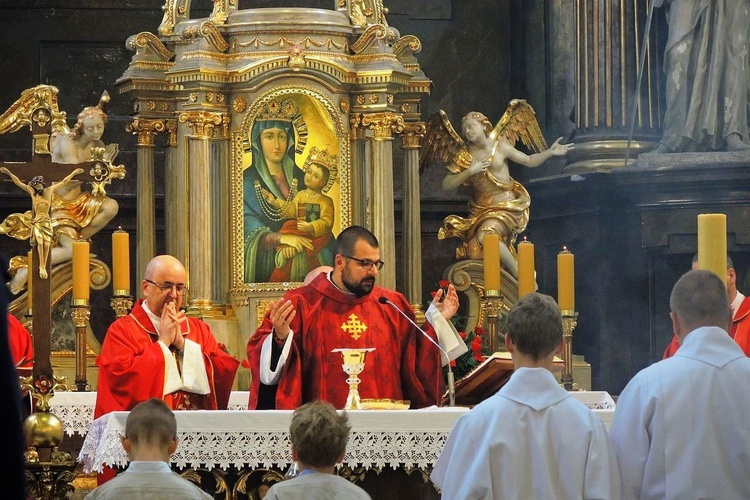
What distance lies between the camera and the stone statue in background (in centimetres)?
1060

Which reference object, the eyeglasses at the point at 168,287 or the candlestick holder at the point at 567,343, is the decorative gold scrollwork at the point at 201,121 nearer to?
the eyeglasses at the point at 168,287

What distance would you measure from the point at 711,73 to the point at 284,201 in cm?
335

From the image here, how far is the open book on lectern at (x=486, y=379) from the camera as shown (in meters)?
6.36

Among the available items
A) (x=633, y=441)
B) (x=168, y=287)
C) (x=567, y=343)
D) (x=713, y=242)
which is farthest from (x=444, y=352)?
(x=633, y=441)

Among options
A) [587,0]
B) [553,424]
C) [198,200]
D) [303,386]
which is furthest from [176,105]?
[553,424]

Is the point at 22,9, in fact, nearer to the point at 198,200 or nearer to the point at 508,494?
the point at 198,200

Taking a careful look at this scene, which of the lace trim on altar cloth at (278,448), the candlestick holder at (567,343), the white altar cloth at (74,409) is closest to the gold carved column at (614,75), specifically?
the candlestick holder at (567,343)

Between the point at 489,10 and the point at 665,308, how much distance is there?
3411 millimetres

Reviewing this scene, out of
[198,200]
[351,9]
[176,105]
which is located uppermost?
[351,9]

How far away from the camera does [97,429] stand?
6586 millimetres

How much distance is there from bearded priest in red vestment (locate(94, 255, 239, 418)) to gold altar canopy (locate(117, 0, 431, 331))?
5.12ft

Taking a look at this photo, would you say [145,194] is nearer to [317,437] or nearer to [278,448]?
[278,448]

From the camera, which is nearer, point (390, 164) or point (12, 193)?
point (390, 164)

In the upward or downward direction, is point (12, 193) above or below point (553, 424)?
above
